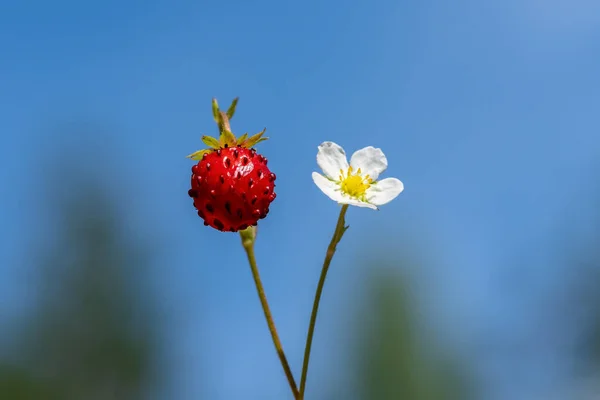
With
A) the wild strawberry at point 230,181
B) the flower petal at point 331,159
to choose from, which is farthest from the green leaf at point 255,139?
the flower petal at point 331,159

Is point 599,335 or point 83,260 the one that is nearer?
point 83,260

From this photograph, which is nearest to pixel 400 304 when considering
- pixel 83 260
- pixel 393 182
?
Result: pixel 83 260

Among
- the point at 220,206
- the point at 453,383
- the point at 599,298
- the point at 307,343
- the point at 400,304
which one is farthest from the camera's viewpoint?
the point at 599,298

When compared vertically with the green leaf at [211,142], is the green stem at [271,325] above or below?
below

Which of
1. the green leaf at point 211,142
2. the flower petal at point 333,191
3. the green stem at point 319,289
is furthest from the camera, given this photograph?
the green leaf at point 211,142

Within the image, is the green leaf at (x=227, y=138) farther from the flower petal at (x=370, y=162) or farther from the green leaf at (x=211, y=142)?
the flower petal at (x=370, y=162)

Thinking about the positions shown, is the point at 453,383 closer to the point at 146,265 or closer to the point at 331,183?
the point at 146,265

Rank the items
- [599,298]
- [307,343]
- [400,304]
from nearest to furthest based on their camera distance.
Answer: [307,343] < [400,304] < [599,298]
